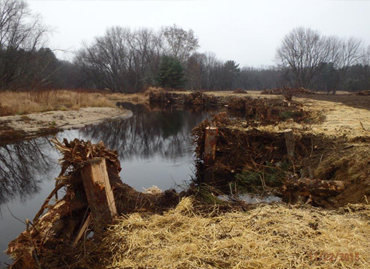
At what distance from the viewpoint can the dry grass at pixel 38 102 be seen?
46.4 feet

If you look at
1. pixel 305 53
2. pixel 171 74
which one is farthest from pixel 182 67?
pixel 305 53

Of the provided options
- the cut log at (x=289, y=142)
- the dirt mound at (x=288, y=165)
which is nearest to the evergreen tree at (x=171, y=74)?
the dirt mound at (x=288, y=165)

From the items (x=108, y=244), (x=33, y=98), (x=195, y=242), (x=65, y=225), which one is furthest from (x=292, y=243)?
(x=33, y=98)

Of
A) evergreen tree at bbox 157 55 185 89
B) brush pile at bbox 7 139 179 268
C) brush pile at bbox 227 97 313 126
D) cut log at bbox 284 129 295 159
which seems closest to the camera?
brush pile at bbox 7 139 179 268

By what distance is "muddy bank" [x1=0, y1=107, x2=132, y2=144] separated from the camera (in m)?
11.5

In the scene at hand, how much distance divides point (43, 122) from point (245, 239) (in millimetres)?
13712

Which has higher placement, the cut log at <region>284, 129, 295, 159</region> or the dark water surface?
the cut log at <region>284, 129, 295, 159</region>

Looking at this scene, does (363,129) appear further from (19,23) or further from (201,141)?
(19,23)

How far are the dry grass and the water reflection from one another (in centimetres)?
452

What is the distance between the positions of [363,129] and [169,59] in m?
37.2

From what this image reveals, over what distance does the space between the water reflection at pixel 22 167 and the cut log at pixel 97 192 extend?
3.31 metres

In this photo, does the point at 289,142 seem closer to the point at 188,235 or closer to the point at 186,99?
the point at 188,235

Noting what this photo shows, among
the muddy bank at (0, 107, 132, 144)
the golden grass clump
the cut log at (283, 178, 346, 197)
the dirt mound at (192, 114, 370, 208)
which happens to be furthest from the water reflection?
the cut log at (283, 178, 346, 197)

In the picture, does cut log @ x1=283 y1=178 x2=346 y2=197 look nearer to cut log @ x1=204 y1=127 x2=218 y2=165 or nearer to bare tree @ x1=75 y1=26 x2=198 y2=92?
cut log @ x1=204 y1=127 x2=218 y2=165
